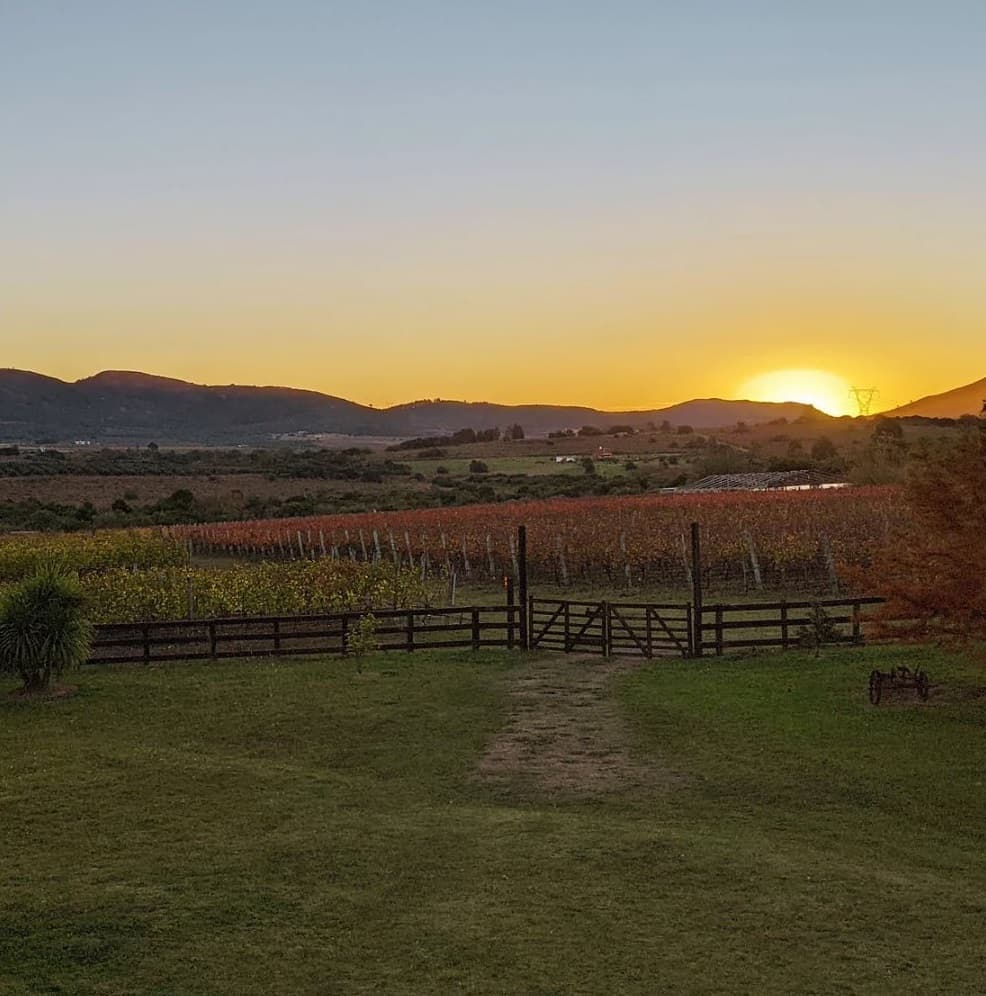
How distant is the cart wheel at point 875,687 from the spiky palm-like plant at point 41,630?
15.0 metres

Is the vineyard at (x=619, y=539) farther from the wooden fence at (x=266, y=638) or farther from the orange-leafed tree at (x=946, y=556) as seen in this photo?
the orange-leafed tree at (x=946, y=556)

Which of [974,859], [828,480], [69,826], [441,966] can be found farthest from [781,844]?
[828,480]

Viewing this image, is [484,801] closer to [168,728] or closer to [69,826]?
[69,826]

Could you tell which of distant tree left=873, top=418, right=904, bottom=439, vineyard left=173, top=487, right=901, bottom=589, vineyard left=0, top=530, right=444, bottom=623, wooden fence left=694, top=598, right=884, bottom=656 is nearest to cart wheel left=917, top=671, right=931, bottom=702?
wooden fence left=694, top=598, right=884, bottom=656

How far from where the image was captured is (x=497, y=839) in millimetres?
13219

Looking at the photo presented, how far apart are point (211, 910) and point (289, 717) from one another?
29.7ft

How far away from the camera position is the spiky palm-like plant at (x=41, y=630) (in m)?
22.0

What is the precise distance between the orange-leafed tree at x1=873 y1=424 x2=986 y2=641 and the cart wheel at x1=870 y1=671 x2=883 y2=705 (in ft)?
3.58

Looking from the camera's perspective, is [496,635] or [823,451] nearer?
[496,635]

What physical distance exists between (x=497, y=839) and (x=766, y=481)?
265 feet

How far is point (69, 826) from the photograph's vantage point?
14.0 m

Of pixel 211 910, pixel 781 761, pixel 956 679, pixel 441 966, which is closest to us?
pixel 441 966

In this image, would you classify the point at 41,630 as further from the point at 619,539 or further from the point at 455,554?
the point at 455,554

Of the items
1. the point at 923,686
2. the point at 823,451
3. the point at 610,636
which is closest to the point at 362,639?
the point at 610,636
